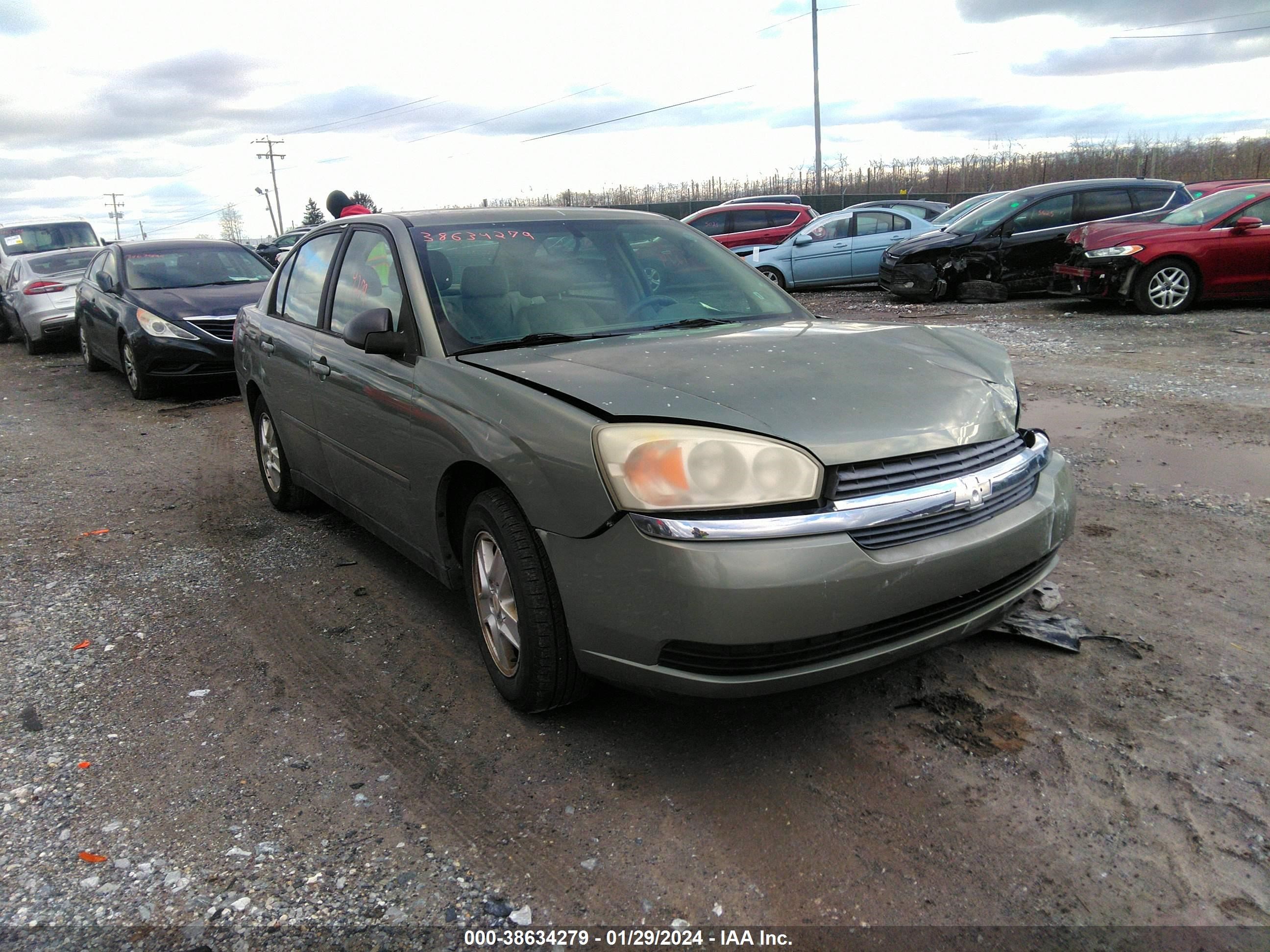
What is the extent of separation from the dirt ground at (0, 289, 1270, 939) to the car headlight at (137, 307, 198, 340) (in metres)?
5.16

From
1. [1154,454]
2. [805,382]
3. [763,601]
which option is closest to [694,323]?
[805,382]

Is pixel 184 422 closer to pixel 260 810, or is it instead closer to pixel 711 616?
pixel 260 810

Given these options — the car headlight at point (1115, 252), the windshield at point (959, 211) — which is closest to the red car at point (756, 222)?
the windshield at point (959, 211)

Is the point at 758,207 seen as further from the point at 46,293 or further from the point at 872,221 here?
the point at 46,293

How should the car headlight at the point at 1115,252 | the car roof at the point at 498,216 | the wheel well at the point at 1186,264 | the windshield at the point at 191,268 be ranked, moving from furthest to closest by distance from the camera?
the car headlight at the point at 1115,252 → the wheel well at the point at 1186,264 → the windshield at the point at 191,268 → the car roof at the point at 498,216

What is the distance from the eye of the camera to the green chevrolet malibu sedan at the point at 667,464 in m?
2.34

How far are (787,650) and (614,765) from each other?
744mm

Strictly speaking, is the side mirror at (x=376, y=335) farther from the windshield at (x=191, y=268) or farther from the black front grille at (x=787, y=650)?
the windshield at (x=191, y=268)

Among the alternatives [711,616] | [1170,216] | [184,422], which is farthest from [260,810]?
[1170,216]

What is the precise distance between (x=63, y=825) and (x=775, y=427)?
2.27 meters

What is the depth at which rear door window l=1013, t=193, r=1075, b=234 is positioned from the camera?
43.0 ft

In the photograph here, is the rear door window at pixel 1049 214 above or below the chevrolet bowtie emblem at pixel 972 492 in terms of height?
above

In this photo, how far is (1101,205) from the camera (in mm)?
13086

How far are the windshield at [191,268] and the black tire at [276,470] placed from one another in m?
5.32
